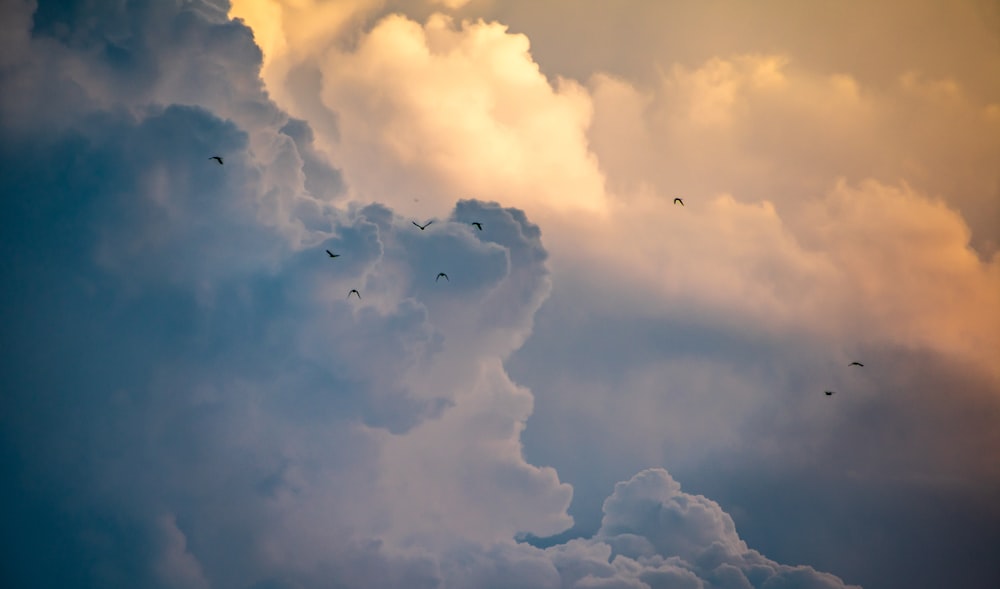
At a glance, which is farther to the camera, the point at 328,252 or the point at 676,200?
the point at 328,252

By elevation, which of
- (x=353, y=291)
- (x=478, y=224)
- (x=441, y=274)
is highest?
(x=478, y=224)

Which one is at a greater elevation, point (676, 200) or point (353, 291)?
point (676, 200)

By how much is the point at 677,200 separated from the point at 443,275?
143ft

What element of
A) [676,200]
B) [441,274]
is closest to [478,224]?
[441,274]

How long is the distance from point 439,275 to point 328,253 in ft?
67.8

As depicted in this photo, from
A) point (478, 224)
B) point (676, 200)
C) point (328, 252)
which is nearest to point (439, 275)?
point (478, 224)

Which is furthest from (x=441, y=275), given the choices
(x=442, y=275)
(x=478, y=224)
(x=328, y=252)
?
(x=328, y=252)

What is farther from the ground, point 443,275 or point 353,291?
point 443,275

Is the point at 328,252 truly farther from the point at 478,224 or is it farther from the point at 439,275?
the point at 478,224

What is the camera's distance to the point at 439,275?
355 ft

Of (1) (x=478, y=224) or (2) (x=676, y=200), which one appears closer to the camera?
(2) (x=676, y=200)

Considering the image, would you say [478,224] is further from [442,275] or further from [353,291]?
[353,291]

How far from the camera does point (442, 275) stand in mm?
109312

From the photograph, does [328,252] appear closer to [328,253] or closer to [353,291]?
[328,253]
